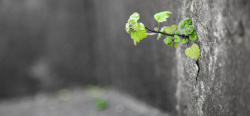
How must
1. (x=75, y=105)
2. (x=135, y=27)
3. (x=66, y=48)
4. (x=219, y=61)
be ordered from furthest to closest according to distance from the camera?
(x=66, y=48) < (x=75, y=105) < (x=135, y=27) < (x=219, y=61)

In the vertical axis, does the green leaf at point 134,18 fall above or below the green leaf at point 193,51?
above

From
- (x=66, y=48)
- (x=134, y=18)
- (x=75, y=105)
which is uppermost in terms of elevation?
(x=134, y=18)

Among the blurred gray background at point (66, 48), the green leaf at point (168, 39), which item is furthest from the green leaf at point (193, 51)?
the blurred gray background at point (66, 48)

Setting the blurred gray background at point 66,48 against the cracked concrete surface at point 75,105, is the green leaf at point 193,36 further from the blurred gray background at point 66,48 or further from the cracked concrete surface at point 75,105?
the blurred gray background at point 66,48

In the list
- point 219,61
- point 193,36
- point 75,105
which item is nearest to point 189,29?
point 193,36

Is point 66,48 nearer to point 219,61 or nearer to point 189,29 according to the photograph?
point 189,29

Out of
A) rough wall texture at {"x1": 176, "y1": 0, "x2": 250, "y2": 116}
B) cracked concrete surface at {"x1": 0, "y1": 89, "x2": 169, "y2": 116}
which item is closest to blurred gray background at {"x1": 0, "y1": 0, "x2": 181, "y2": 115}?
cracked concrete surface at {"x1": 0, "y1": 89, "x2": 169, "y2": 116}
